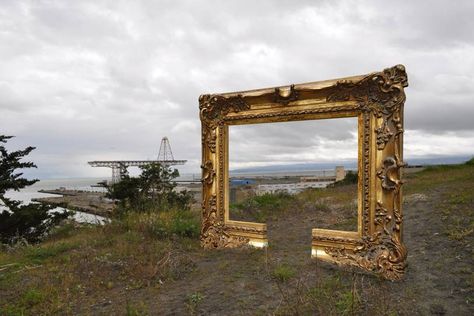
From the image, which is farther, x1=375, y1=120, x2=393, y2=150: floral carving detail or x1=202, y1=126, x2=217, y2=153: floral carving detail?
x1=202, y1=126, x2=217, y2=153: floral carving detail

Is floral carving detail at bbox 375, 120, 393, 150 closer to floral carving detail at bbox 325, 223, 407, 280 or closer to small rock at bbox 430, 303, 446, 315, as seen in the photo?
floral carving detail at bbox 325, 223, 407, 280

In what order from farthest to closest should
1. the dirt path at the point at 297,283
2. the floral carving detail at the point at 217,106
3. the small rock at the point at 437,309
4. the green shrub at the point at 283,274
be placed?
the floral carving detail at the point at 217,106
the green shrub at the point at 283,274
the dirt path at the point at 297,283
the small rock at the point at 437,309

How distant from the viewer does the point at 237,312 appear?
3.55 metres

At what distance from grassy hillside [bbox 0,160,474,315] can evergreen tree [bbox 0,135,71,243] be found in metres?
10.2

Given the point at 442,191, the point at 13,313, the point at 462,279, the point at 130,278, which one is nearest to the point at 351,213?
Answer: the point at 442,191

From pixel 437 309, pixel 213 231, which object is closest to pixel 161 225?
pixel 213 231

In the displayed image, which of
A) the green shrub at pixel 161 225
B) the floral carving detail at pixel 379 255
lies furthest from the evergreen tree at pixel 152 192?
the floral carving detail at pixel 379 255

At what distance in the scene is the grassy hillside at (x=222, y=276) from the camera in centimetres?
367

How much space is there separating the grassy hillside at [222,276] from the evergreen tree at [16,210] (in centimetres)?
1023

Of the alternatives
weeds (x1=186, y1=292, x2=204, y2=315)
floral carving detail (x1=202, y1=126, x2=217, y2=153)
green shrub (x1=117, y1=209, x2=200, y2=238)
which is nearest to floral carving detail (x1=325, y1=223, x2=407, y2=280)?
weeds (x1=186, y1=292, x2=204, y2=315)

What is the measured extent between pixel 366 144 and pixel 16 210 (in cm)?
1767

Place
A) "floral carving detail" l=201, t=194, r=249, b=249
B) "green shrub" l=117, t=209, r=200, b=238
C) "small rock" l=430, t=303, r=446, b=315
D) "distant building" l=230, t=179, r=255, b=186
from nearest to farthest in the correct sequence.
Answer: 1. "small rock" l=430, t=303, r=446, b=315
2. "floral carving detail" l=201, t=194, r=249, b=249
3. "distant building" l=230, t=179, r=255, b=186
4. "green shrub" l=117, t=209, r=200, b=238

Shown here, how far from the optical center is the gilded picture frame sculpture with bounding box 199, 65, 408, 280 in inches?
187

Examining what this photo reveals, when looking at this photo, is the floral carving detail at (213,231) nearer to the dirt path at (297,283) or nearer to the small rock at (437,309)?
the dirt path at (297,283)
